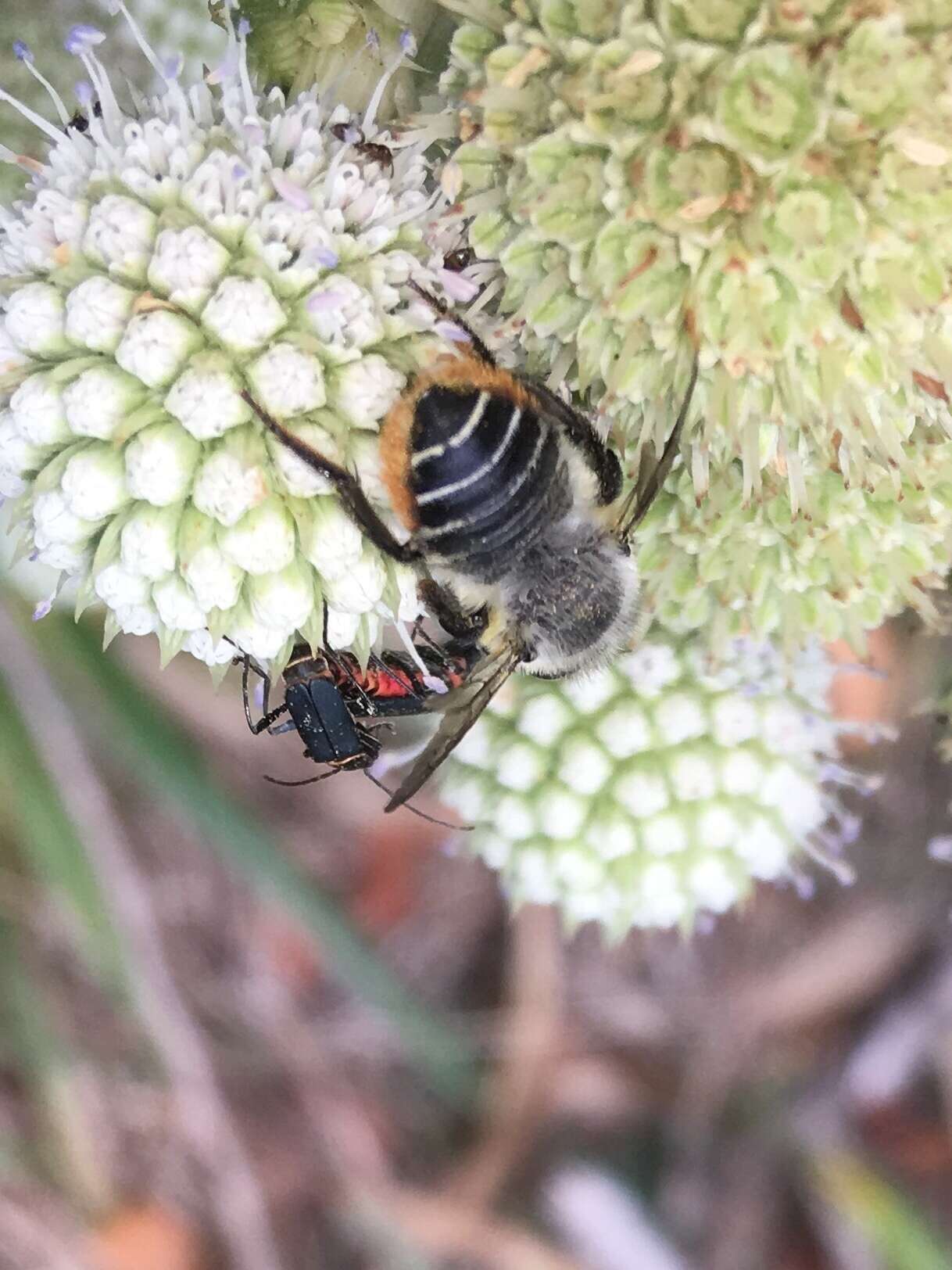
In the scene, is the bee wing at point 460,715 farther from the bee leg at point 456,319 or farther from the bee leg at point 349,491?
the bee leg at point 456,319

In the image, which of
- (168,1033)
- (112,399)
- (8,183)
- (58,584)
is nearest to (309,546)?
(112,399)

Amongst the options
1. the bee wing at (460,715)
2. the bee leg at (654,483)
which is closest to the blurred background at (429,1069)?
the bee wing at (460,715)

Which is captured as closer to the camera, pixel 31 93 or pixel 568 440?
pixel 568 440

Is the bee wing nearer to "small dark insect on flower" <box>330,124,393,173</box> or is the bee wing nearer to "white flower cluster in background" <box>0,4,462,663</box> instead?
"white flower cluster in background" <box>0,4,462,663</box>

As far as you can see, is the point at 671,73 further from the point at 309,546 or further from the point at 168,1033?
the point at 168,1033

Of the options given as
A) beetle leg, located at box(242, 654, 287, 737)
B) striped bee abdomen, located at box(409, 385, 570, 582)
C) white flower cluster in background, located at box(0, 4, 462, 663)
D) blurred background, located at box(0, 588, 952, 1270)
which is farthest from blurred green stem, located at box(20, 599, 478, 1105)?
striped bee abdomen, located at box(409, 385, 570, 582)
